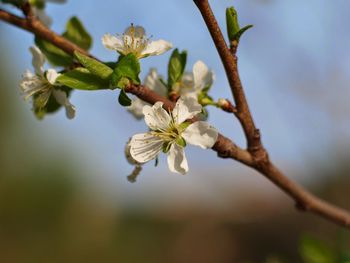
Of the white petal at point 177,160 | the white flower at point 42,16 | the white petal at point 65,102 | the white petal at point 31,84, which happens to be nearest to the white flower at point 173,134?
the white petal at point 177,160

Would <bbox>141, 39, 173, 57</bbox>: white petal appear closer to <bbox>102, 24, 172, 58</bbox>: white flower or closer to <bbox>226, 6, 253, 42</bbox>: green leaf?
<bbox>102, 24, 172, 58</bbox>: white flower

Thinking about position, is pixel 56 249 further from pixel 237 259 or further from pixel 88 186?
pixel 237 259

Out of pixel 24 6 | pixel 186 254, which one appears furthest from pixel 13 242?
pixel 24 6

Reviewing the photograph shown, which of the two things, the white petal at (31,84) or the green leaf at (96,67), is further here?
the white petal at (31,84)

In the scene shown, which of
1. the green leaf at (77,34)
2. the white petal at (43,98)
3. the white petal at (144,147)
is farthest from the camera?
the green leaf at (77,34)

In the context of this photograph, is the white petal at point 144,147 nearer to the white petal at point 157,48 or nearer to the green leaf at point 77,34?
the white petal at point 157,48

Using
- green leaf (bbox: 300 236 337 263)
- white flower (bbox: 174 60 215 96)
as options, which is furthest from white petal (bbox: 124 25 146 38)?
green leaf (bbox: 300 236 337 263)
